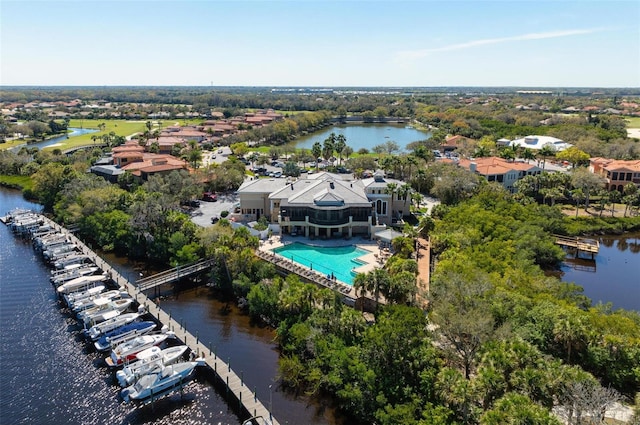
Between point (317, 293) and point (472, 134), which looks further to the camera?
point (472, 134)

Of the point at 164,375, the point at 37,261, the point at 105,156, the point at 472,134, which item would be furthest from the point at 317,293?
the point at 472,134

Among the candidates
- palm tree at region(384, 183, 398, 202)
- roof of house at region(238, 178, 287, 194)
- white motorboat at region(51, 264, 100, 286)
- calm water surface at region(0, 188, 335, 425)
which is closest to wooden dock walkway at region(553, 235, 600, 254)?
palm tree at region(384, 183, 398, 202)

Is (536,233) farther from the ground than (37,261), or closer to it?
farther from the ground

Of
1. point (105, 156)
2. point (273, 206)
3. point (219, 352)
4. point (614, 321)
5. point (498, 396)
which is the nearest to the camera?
point (498, 396)

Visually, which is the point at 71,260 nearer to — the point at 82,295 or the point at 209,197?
the point at 82,295

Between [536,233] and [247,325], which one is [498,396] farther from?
[536,233]

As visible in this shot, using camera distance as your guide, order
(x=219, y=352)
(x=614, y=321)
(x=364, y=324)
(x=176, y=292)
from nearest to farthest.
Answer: (x=614, y=321)
(x=364, y=324)
(x=219, y=352)
(x=176, y=292)

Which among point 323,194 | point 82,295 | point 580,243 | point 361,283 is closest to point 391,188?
point 323,194

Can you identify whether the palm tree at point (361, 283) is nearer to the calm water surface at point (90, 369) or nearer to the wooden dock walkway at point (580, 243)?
the calm water surface at point (90, 369)
